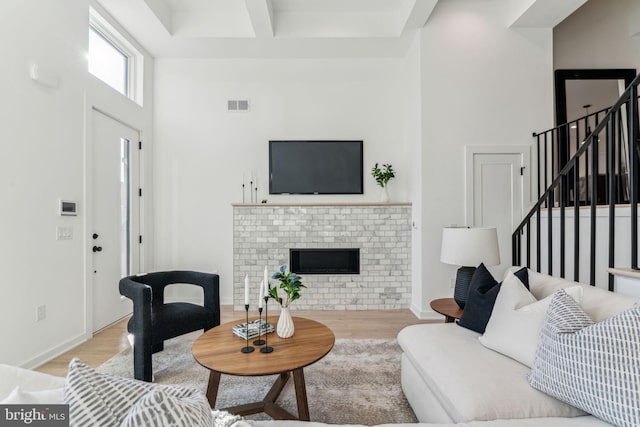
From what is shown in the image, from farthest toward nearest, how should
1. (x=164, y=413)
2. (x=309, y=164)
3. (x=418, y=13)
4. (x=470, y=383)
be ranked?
(x=309, y=164)
(x=418, y=13)
(x=470, y=383)
(x=164, y=413)

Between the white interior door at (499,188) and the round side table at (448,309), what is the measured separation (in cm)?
154

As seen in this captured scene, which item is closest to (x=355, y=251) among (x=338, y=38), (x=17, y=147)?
(x=338, y=38)

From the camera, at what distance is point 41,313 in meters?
2.54

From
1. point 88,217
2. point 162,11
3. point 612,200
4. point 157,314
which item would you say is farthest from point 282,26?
point 612,200

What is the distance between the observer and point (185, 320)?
2393mm

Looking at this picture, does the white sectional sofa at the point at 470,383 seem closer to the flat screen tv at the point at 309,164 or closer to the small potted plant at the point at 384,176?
the small potted plant at the point at 384,176

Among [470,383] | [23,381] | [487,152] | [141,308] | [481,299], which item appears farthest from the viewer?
[487,152]

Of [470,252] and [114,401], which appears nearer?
[114,401]

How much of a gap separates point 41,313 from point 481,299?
328 centimetres

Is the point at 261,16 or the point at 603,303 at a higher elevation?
the point at 261,16

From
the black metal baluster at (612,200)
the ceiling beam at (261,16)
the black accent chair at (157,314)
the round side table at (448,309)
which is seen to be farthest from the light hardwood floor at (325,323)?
the ceiling beam at (261,16)

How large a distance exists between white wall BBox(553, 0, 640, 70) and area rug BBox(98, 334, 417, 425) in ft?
14.4

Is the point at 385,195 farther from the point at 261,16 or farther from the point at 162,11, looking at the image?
the point at 162,11

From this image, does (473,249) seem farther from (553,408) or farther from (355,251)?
(355,251)
